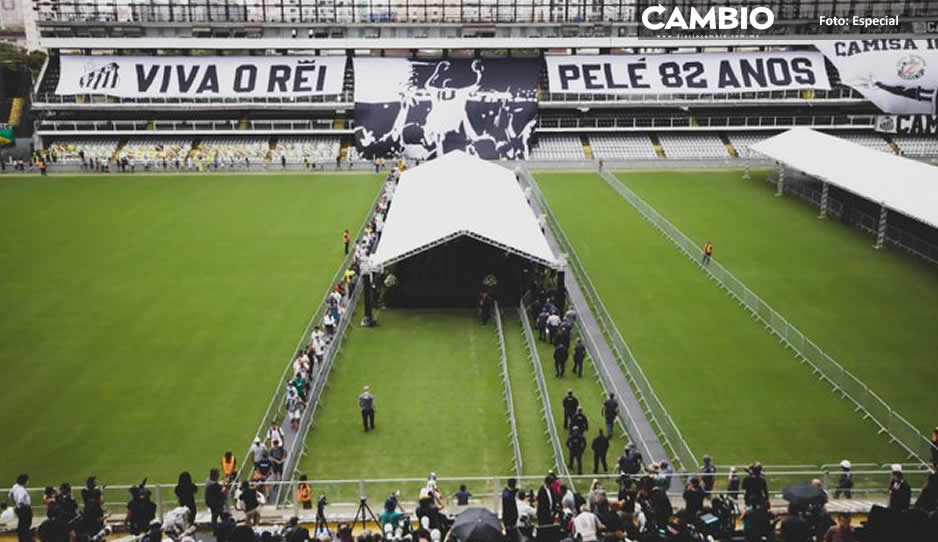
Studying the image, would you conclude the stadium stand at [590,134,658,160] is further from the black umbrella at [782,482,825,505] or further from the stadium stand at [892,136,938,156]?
the black umbrella at [782,482,825,505]

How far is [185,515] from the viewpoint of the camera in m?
12.7

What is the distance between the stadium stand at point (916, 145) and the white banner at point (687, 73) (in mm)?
6772

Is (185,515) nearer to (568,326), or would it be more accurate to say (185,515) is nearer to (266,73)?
(568,326)

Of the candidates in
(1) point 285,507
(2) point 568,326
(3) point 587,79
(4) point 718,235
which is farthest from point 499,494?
(3) point 587,79

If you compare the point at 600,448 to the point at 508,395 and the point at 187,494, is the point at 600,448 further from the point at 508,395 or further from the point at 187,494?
the point at 187,494

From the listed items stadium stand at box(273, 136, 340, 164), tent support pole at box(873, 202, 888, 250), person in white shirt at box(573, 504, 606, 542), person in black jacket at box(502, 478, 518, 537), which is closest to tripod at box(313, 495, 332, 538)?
person in black jacket at box(502, 478, 518, 537)

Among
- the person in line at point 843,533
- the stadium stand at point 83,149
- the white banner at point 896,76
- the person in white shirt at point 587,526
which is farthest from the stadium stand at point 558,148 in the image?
the person in line at point 843,533

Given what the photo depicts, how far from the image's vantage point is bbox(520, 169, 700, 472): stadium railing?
52.2 ft

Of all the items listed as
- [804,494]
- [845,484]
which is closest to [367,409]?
[804,494]

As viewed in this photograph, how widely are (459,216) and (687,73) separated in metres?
41.2

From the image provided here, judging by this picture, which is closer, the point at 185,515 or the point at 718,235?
the point at 185,515

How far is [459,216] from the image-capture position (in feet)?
83.1

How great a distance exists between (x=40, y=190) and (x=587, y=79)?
126 feet

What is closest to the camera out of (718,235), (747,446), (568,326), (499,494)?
(499,494)
